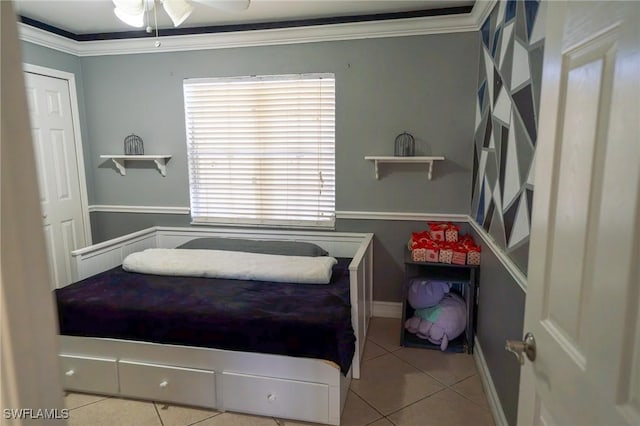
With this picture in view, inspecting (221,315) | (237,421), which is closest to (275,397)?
(237,421)

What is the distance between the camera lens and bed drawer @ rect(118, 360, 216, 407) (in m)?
2.07

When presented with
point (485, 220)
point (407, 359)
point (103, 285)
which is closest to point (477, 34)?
point (485, 220)

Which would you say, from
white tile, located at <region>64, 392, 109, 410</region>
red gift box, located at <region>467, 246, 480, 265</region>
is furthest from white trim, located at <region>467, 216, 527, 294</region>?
white tile, located at <region>64, 392, 109, 410</region>

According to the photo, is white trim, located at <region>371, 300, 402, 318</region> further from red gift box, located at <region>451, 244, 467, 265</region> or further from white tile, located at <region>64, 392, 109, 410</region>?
white tile, located at <region>64, 392, 109, 410</region>

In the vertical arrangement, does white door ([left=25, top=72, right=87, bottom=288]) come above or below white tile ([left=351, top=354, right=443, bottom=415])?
above

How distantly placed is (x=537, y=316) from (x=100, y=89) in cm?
391

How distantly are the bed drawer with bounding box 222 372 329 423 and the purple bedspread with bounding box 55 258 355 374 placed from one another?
16cm

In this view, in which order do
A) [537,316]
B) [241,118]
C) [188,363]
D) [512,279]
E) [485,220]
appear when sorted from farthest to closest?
[241,118]
[485,220]
[188,363]
[512,279]
[537,316]

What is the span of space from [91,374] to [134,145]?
6.83ft

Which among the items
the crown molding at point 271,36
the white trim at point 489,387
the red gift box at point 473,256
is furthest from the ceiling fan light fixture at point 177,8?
the white trim at point 489,387

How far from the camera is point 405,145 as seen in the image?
3.02m

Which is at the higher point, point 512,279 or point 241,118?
point 241,118

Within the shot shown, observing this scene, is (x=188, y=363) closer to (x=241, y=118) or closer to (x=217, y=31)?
(x=241, y=118)

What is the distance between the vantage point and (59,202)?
3363mm
